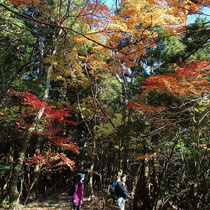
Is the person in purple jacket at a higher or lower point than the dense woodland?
lower

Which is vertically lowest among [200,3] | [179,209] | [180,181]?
[179,209]

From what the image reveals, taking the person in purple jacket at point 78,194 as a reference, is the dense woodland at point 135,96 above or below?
above

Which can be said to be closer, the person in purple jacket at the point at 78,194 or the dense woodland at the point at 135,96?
the person in purple jacket at the point at 78,194

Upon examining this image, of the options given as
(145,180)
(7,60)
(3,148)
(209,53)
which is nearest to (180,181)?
(145,180)

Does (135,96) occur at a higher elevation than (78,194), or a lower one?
higher

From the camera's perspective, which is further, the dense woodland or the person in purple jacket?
the dense woodland

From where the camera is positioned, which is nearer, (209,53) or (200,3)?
(200,3)

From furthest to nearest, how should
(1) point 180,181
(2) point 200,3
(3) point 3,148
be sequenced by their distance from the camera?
(3) point 3,148, (1) point 180,181, (2) point 200,3

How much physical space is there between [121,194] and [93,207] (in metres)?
3.29

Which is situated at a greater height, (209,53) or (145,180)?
(209,53)

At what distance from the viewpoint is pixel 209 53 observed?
24.5 feet

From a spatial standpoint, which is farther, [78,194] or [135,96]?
[135,96]

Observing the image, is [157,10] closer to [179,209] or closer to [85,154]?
[179,209]

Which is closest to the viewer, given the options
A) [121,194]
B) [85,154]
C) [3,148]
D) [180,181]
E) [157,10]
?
[121,194]
